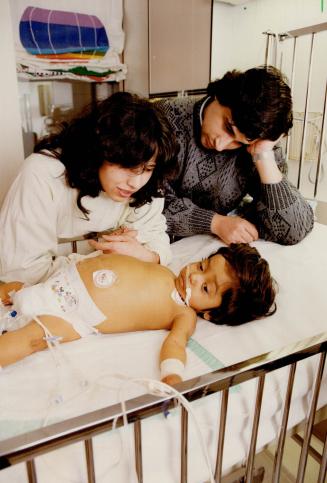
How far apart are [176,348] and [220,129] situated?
2.78 ft

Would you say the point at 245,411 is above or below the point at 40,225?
below

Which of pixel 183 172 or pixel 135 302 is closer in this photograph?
pixel 135 302

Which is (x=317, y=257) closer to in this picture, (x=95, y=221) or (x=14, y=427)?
(x=95, y=221)

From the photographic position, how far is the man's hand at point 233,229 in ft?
5.59

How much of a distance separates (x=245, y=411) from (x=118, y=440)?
0.32m

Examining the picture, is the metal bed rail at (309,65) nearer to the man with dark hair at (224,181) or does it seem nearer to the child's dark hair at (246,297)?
the man with dark hair at (224,181)

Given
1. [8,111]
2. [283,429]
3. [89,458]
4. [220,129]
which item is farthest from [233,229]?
[8,111]

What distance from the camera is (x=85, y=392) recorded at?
913 mm

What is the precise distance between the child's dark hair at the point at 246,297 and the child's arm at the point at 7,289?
610mm

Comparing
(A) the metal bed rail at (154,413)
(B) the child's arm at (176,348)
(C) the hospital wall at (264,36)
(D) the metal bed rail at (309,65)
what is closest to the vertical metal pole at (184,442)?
(A) the metal bed rail at (154,413)

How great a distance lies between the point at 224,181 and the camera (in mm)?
1769

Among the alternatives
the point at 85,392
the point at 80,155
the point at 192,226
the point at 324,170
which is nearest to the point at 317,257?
the point at 192,226

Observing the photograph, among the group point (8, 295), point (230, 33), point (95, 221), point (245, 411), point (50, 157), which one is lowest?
point (245, 411)

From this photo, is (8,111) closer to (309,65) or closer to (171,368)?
(309,65)
